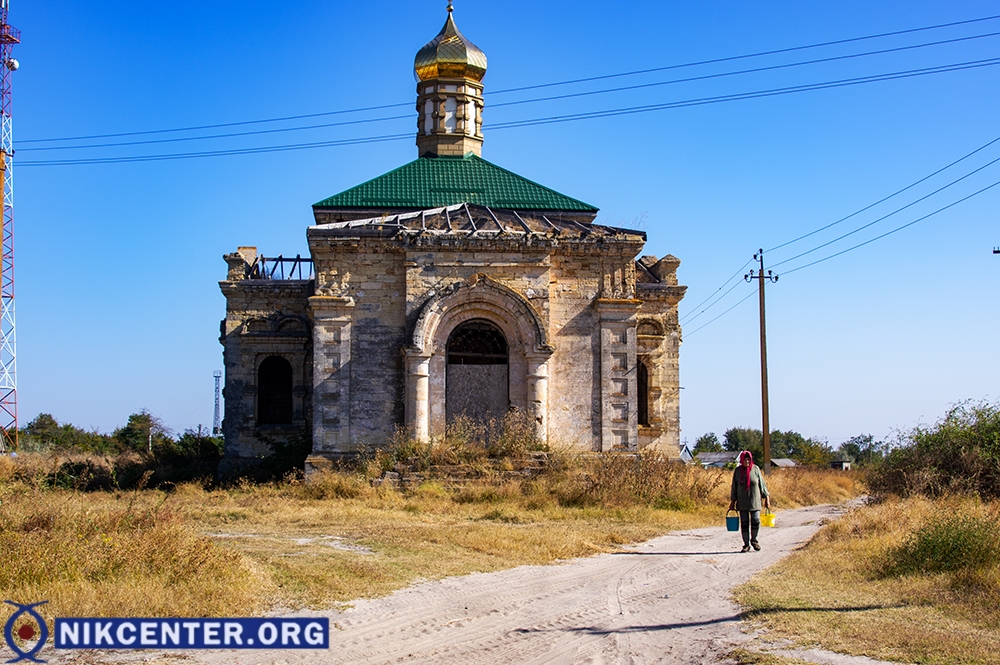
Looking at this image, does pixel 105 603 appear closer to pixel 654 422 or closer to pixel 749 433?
pixel 654 422

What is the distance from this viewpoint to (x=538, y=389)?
66.7 feet

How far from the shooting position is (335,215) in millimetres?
24125

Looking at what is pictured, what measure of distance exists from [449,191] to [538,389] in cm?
689

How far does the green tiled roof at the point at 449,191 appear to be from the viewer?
24.5m

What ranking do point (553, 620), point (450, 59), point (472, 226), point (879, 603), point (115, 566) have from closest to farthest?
point (553, 620) < point (115, 566) < point (879, 603) < point (472, 226) < point (450, 59)

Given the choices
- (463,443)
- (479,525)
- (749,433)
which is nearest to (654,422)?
(463,443)

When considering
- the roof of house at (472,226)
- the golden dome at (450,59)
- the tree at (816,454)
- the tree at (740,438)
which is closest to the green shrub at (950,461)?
the roof of house at (472,226)

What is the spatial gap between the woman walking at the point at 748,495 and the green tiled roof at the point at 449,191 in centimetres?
1231

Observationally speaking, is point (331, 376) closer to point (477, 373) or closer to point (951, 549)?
point (477, 373)

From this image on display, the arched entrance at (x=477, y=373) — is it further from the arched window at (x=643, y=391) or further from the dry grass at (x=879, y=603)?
the dry grass at (x=879, y=603)

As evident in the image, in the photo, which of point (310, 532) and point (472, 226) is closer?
point (310, 532)

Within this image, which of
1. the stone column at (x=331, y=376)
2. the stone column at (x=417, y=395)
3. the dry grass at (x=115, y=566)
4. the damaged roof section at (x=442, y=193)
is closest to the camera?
the dry grass at (x=115, y=566)

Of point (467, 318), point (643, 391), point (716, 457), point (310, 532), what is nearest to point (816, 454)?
point (716, 457)

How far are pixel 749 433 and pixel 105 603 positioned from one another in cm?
6898
